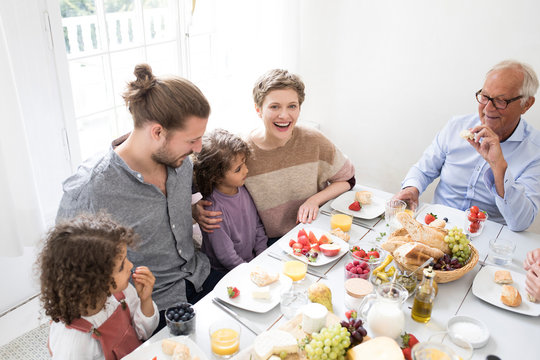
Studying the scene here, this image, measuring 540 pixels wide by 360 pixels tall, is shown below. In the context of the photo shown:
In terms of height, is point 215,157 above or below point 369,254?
above

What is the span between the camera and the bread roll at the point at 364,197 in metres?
2.16

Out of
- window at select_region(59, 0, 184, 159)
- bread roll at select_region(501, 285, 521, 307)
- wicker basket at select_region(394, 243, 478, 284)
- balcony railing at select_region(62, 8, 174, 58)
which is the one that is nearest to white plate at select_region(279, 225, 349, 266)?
wicker basket at select_region(394, 243, 478, 284)

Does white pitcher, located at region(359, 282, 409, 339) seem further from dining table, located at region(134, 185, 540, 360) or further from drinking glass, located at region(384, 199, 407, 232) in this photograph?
drinking glass, located at region(384, 199, 407, 232)

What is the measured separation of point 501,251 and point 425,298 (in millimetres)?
598

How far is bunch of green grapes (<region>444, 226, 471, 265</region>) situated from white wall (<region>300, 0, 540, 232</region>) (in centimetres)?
178

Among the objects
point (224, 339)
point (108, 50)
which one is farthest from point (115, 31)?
point (224, 339)

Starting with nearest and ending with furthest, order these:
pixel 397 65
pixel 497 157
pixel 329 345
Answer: pixel 329 345
pixel 497 157
pixel 397 65

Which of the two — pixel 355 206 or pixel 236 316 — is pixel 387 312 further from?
pixel 355 206

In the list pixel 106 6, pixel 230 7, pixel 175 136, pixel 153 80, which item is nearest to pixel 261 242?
pixel 175 136

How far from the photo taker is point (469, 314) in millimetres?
1483

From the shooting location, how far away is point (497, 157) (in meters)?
2.04

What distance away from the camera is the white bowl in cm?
133

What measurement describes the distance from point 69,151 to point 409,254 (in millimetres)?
2007

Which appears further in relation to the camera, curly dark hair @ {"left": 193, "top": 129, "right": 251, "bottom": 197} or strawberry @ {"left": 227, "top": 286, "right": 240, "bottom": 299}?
curly dark hair @ {"left": 193, "top": 129, "right": 251, "bottom": 197}
